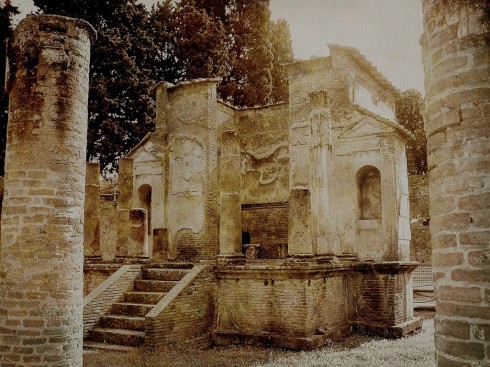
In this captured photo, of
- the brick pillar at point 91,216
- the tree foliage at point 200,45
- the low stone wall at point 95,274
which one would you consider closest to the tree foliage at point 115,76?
the tree foliage at point 200,45

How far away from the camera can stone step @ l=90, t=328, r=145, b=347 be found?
31.3 ft

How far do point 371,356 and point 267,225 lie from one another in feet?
21.9

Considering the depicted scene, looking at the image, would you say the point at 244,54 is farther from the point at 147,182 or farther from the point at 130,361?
the point at 130,361

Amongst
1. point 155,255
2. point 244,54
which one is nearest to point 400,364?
point 155,255

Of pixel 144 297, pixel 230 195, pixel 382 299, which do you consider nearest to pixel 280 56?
pixel 230 195

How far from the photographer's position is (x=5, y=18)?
756 inches

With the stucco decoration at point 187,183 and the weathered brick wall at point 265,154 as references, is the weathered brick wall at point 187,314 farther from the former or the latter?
the weathered brick wall at point 265,154

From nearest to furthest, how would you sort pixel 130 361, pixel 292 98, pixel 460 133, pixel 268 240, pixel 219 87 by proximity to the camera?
1. pixel 460 133
2. pixel 130 361
3. pixel 292 98
4. pixel 268 240
5. pixel 219 87

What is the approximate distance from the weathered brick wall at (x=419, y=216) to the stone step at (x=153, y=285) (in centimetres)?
1798

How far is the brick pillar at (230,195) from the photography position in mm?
11586

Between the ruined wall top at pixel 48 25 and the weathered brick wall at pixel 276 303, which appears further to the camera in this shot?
the weathered brick wall at pixel 276 303

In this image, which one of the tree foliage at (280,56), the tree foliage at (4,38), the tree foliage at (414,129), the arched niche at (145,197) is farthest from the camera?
the tree foliage at (414,129)

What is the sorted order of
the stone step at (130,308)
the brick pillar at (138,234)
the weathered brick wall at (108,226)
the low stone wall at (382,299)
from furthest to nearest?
the weathered brick wall at (108,226), the brick pillar at (138,234), the low stone wall at (382,299), the stone step at (130,308)

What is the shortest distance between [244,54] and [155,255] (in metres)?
13.6
